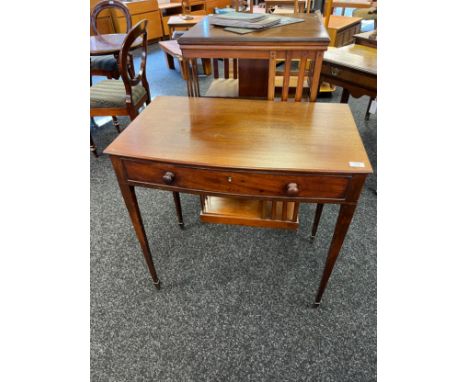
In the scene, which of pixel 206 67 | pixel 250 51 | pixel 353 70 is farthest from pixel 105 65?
pixel 353 70

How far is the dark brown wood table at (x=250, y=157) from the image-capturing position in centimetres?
80

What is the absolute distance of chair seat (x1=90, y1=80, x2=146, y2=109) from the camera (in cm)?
205

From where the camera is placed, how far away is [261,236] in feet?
5.27

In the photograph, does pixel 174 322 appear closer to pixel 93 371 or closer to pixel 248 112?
pixel 93 371

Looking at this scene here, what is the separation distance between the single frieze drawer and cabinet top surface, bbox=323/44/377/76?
1177mm

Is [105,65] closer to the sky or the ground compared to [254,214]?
closer to the sky

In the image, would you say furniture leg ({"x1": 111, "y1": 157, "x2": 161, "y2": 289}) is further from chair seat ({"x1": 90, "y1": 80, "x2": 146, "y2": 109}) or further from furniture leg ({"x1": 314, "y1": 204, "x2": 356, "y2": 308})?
chair seat ({"x1": 90, "y1": 80, "x2": 146, "y2": 109})

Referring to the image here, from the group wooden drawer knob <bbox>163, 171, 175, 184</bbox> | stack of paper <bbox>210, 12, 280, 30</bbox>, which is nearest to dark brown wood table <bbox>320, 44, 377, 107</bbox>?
stack of paper <bbox>210, 12, 280, 30</bbox>

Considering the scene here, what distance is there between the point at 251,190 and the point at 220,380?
2.57 feet

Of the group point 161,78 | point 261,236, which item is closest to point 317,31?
point 261,236

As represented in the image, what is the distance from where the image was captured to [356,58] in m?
1.80

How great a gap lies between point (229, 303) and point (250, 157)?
794mm

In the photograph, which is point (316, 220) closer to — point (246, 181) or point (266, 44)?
point (246, 181)

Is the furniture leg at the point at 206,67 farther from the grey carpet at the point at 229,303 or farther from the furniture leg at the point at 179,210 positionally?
the furniture leg at the point at 179,210
